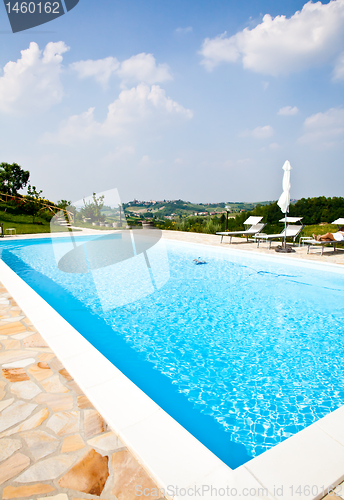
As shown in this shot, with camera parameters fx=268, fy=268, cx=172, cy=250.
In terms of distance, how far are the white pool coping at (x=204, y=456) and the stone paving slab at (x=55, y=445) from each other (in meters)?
0.07

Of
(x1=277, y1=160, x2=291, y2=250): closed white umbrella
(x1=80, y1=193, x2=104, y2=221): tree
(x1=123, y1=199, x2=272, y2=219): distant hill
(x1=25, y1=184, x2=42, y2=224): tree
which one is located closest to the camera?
(x1=277, y1=160, x2=291, y2=250): closed white umbrella

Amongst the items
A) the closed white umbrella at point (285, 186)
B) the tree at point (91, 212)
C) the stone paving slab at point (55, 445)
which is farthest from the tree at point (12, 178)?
the stone paving slab at point (55, 445)

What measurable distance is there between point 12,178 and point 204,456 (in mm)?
30210

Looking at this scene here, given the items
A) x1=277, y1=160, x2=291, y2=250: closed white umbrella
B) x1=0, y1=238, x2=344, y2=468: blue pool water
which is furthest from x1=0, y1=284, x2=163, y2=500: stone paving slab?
x1=277, y1=160, x2=291, y2=250: closed white umbrella

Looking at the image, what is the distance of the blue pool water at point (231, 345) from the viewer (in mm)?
2209

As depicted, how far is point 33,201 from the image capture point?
19.9 metres

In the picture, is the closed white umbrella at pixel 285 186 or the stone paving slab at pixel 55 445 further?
the closed white umbrella at pixel 285 186

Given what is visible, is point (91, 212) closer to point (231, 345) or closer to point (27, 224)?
point (27, 224)

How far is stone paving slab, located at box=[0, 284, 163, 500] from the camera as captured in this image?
4.39 feet

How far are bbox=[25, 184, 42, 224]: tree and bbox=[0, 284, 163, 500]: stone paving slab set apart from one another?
1980 centimetres

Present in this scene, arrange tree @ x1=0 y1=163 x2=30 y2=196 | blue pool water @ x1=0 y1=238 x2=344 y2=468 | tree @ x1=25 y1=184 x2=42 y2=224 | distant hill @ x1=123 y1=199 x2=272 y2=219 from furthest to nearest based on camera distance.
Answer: tree @ x1=0 y1=163 x2=30 y2=196
tree @ x1=25 y1=184 x2=42 y2=224
distant hill @ x1=123 y1=199 x2=272 y2=219
blue pool water @ x1=0 y1=238 x2=344 y2=468

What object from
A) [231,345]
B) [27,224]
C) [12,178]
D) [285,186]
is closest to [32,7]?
[285,186]

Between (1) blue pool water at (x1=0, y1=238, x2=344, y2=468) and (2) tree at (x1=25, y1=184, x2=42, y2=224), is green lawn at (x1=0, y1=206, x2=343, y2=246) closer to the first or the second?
(2) tree at (x1=25, y1=184, x2=42, y2=224)

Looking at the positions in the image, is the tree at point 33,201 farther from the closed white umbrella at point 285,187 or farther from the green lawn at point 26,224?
the closed white umbrella at point 285,187
